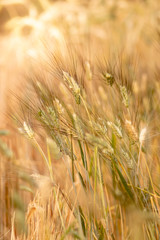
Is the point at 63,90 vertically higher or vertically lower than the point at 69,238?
higher

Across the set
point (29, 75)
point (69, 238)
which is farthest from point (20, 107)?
point (69, 238)

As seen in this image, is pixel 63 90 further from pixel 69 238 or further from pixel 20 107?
pixel 69 238

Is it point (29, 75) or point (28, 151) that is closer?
point (29, 75)

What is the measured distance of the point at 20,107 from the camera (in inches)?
13.4

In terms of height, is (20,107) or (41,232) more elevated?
(20,107)

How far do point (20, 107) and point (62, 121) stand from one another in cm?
6

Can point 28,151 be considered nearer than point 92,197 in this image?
No

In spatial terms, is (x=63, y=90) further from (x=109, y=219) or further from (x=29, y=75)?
(x=109, y=219)

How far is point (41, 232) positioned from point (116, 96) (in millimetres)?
185

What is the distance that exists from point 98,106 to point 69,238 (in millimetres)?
155

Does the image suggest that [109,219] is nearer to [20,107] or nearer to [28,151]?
[20,107]

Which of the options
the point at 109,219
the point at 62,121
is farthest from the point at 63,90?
the point at 109,219

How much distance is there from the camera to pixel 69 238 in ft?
1.05

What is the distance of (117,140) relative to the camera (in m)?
0.32
